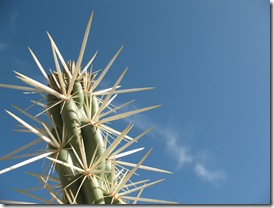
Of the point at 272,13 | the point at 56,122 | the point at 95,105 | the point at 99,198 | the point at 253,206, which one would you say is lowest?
the point at 99,198

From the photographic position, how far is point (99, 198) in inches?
39.9

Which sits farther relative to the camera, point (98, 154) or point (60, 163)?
point (98, 154)

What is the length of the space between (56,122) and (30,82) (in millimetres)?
184

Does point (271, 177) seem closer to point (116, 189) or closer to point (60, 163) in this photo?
point (116, 189)

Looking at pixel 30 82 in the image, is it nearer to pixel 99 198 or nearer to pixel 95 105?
pixel 95 105

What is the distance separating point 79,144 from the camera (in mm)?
1003

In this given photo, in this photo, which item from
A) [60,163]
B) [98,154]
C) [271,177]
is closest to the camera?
[60,163]

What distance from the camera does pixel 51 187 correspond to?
3.75 ft

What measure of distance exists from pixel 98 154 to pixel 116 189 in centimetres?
14

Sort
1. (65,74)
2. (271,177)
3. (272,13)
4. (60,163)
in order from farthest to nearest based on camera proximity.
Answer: (272,13) < (271,177) < (65,74) < (60,163)

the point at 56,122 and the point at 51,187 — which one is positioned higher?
the point at 56,122

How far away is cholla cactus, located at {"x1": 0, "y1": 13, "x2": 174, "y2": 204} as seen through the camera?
3.37ft

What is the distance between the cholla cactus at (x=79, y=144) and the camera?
1.03 m

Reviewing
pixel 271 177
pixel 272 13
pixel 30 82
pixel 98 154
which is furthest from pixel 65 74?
pixel 272 13
